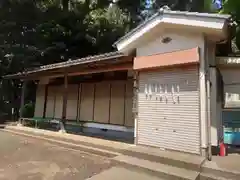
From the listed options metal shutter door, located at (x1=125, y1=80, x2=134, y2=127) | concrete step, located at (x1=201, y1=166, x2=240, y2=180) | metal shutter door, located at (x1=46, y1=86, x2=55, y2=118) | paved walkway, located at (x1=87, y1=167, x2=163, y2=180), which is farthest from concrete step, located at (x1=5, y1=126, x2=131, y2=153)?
concrete step, located at (x1=201, y1=166, x2=240, y2=180)

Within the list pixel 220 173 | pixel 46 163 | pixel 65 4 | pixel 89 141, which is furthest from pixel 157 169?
pixel 65 4

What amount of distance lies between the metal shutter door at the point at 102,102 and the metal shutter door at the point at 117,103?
271 mm

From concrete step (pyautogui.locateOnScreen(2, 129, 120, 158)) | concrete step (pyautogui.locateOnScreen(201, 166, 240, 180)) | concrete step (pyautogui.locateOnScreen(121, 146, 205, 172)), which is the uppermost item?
concrete step (pyautogui.locateOnScreen(121, 146, 205, 172))

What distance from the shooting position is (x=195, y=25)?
220 inches

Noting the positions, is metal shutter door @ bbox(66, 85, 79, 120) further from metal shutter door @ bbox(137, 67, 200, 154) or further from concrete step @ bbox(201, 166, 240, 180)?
concrete step @ bbox(201, 166, 240, 180)

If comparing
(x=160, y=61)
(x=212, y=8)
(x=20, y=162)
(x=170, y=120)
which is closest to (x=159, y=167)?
(x=170, y=120)

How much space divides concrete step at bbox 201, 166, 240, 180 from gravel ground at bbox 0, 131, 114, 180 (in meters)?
2.27

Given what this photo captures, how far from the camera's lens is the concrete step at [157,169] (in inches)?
185

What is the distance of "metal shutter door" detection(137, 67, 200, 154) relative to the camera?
225 inches

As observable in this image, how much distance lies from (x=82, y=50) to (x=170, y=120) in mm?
13172

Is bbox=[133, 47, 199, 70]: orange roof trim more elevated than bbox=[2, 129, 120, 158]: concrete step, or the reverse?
bbox=[133, 47, 199, 70]: orange roof trim

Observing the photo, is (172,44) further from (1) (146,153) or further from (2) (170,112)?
(1) (146,153)

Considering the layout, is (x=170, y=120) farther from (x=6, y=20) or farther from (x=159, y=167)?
(x=6, y=20)

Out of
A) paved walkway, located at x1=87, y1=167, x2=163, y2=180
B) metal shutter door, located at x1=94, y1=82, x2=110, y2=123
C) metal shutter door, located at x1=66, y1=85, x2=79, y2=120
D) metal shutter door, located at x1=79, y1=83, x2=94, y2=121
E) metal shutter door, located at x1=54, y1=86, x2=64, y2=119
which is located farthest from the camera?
metal shutter door, located at x1=54, y1=86, x2=64, y2=119
